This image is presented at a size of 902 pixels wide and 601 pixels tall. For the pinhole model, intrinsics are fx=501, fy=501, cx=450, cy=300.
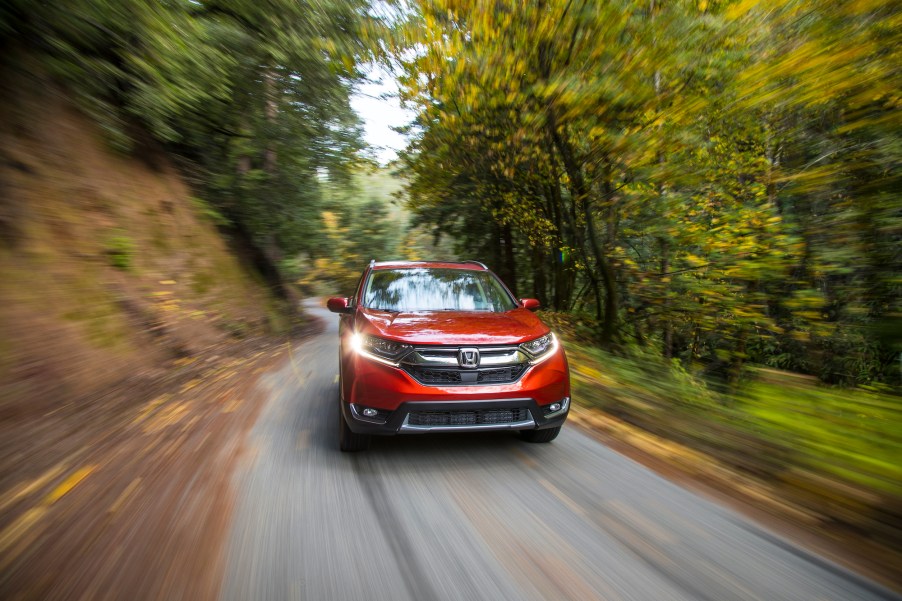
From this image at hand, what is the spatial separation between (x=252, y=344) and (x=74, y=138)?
4.76 metres

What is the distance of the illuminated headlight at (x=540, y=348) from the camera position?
4020mm

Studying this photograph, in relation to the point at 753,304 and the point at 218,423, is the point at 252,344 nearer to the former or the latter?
the point at 218,423

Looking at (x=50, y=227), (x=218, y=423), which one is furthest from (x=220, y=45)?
(x=218, y=423)

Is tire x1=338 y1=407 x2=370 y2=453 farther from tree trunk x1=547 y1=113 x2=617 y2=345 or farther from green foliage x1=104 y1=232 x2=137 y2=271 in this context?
tree trunk x1=547 y1=113 x2=617 y2=345

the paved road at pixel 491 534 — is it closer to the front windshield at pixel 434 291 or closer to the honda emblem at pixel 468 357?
the honda emblem at pixel 468 357

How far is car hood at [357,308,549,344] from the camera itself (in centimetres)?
389

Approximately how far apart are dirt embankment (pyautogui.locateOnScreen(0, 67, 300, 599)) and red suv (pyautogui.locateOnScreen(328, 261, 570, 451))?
1.16 m

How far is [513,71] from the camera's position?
806 cm

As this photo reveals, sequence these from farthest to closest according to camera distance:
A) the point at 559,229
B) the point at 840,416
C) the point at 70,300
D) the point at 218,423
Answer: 1. the point at 559,229
2. the point at 70,300
3. the point at 218,423
4. the point at 840,416

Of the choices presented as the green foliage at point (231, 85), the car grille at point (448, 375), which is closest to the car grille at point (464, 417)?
the car grille at point (448, 375)

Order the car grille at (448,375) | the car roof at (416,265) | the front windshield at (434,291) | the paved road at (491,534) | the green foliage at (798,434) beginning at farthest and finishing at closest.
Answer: the car roof at (416,265)
the front windshield at (434,291)
the car grille at (448,375)
the green foliage at (798,434)
the paved road at (491,534)

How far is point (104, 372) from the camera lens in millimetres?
5695

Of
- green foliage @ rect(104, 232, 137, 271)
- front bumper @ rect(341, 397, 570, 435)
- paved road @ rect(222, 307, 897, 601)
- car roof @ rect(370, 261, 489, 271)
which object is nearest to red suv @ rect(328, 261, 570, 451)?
front bumper @ rect(341, 397, 570, 435)

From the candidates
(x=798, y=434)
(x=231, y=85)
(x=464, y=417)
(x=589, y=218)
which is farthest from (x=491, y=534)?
(x=231, y=85)
